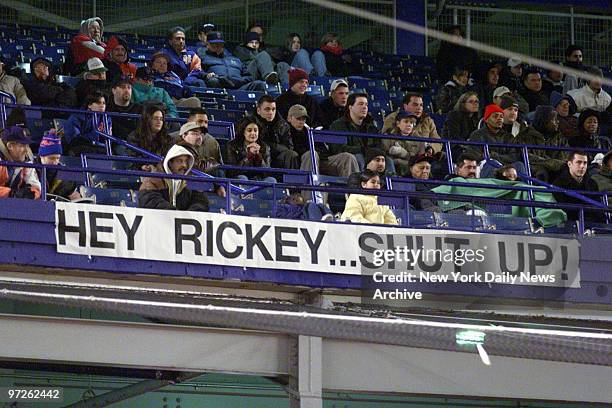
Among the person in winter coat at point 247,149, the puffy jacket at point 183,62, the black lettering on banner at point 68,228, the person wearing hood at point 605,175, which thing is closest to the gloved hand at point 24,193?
the black lettering on banner at point 68,228

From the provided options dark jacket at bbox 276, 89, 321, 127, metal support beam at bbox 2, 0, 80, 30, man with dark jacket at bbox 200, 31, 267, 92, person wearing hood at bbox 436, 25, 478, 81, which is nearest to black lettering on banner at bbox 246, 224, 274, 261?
dark jacket at bbox 276, 89, 321, 127

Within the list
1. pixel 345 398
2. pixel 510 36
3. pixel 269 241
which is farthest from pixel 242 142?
pixel 510 36

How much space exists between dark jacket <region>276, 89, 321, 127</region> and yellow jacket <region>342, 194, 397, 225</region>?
114 inches

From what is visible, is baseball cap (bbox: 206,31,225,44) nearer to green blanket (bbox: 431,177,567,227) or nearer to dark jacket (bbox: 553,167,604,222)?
green blanket (bbox: 431,177,567,227)

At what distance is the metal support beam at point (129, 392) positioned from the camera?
12.8m

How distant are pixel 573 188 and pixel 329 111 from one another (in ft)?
8.94

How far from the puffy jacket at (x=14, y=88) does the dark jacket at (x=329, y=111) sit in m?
3.01

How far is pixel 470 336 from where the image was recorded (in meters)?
8.02

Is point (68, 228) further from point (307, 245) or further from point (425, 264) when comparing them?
point (425, 264)

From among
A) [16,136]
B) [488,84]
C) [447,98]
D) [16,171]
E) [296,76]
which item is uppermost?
[488,84]

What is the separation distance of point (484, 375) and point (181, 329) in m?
2.52

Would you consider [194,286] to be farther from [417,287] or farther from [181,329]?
[417,287]

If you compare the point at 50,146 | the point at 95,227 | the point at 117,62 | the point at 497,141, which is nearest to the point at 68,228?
the point at 95,227

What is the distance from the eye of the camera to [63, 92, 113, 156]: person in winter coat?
13.1 meters
